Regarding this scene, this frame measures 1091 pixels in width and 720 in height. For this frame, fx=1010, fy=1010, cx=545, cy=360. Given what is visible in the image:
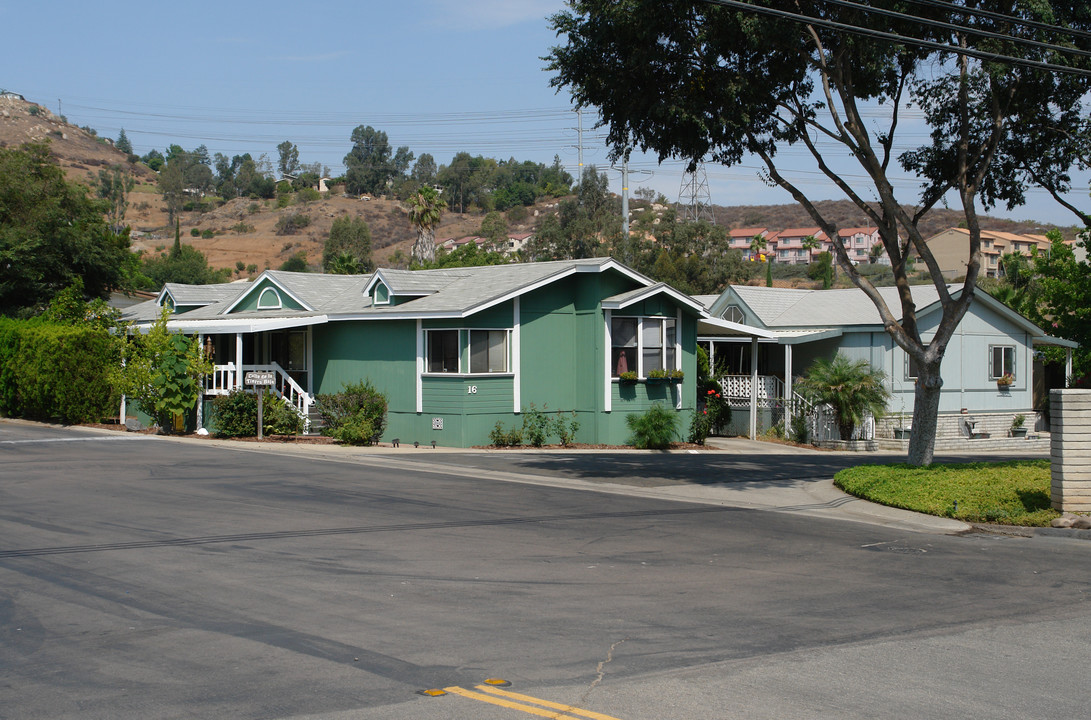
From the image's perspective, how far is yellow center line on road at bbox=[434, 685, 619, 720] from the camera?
6217mm

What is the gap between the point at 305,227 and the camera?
429 feet

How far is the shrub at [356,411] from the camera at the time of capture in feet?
85.3

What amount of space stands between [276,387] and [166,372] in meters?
3.33

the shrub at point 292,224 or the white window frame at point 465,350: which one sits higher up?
the shrub at point 292,224

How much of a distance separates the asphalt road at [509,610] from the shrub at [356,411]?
947cm

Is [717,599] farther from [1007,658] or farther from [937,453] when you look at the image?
[937,453]

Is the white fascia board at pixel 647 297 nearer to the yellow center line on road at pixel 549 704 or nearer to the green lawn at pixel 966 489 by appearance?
the green lawn at pixel 966 489

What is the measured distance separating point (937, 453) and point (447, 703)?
2906 centimetres

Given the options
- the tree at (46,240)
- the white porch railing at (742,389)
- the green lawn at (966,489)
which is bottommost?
the green lawn at (966,489)

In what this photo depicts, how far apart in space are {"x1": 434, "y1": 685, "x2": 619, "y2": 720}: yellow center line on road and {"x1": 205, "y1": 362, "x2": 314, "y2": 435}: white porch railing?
70.8 ft

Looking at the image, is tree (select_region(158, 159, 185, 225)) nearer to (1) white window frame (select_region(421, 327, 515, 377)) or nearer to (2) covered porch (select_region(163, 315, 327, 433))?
(2) covered porch (select_region(163, 315, 327, 433))

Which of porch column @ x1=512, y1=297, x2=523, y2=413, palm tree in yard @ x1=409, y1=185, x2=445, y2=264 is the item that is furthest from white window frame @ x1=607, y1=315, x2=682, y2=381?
palm tree in yard @ x1=409, y1=185, x2=445, y2=264

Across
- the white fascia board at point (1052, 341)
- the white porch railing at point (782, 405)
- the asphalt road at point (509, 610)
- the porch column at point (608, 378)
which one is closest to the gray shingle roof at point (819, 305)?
the white porch railing at point (782, 405)

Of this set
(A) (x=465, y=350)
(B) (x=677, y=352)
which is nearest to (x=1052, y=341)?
(B) (x=677, y=352)
